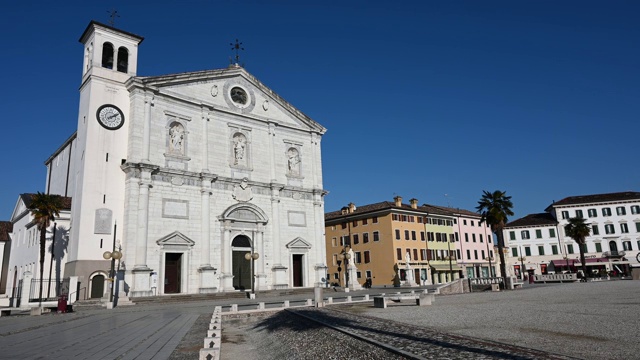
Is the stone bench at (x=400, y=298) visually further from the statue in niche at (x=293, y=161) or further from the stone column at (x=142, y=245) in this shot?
the statue in niche at (x=293, y=161)

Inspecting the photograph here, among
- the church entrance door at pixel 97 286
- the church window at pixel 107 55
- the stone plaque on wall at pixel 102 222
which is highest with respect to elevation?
the church window at pixel 107 55

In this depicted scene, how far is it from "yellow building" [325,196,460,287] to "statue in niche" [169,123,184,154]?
82.6ft

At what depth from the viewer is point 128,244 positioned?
31.4 metres

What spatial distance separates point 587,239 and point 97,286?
66.2m

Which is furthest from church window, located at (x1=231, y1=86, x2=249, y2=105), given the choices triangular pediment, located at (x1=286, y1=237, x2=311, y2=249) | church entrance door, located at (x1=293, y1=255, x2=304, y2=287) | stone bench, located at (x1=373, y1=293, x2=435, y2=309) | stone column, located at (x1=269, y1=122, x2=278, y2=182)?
Result: stone bench, located at (x1=373, y1=293, x2=435, y2=309)

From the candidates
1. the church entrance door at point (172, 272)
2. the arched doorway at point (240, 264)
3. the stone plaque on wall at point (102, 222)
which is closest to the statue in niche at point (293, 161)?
the arched doorway at point (240, 264)

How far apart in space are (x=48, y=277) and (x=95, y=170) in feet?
29.4

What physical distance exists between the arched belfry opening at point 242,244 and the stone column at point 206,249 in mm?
1244

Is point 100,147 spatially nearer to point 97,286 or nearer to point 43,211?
point 43,211

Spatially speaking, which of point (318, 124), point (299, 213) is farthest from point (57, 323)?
point (318, 124)

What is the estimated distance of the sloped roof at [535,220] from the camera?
6975 centimetres

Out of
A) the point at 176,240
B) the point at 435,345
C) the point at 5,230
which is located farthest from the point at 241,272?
A: the point at 5,230

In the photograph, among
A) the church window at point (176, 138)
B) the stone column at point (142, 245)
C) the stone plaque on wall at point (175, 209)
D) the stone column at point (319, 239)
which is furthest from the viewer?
the stone column at point (319, 239)

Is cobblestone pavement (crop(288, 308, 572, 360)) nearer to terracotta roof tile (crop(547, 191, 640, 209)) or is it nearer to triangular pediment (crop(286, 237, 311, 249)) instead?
triangular pediment (crop(286, 237, 311, 249))
